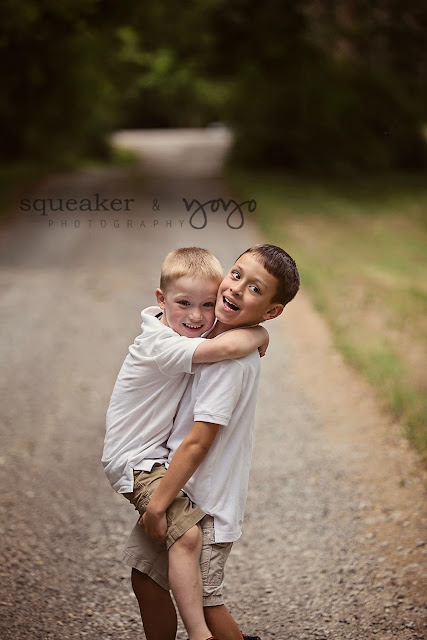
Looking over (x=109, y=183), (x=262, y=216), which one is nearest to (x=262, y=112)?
(x=109, y=183)

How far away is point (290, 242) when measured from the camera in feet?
38.8

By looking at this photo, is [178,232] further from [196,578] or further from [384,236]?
Answer: [196,578]

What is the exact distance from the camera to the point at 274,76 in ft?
64.6

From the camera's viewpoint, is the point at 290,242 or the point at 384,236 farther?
the point at 384,236

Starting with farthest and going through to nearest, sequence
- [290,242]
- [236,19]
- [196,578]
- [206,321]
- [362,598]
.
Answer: [236,19]
[290,242]
[362,598]
[206,321]
[196,578]

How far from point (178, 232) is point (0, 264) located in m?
3.29

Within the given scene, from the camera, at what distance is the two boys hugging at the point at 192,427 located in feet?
6.67

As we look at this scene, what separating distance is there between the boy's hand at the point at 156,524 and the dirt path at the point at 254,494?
47.1 inches

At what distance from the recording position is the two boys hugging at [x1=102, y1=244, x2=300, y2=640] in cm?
203

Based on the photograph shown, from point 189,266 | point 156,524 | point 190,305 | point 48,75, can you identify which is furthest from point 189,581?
point 48,75

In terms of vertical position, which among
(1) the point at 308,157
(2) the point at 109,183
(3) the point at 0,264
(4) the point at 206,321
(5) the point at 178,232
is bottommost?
(4) the point at 206,321

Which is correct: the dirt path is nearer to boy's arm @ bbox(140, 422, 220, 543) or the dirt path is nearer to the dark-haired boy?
the dark-haired boy

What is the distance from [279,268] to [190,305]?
1.01ft

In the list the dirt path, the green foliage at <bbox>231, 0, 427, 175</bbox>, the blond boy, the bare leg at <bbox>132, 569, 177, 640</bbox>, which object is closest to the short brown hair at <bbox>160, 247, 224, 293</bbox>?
the blond boy
